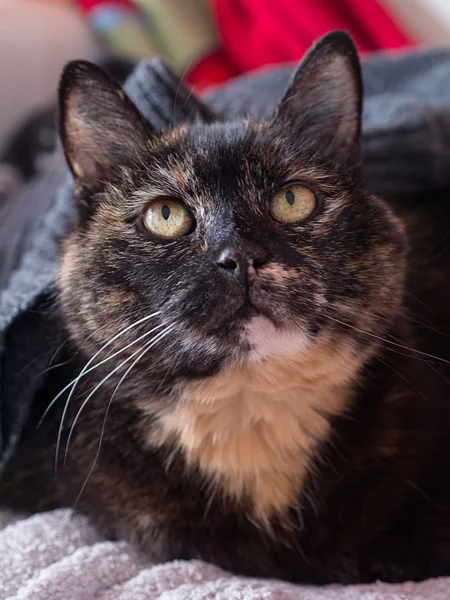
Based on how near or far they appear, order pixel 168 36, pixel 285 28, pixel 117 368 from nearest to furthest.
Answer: pixel 117 368
pixel 285 28
pixel 168 36

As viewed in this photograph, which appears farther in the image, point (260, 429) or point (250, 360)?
point (260, 429)

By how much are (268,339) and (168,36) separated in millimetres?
1654

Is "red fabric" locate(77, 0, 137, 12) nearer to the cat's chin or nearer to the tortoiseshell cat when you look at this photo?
the tortoiseshell cat

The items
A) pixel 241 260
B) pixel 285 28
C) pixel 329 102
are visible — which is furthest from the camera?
pixel 285 28

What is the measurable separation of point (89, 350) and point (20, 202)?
34.0 inches

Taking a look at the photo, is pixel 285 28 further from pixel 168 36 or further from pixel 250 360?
pixel 250 360

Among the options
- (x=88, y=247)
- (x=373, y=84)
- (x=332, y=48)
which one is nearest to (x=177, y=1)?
(x=373, y=84)

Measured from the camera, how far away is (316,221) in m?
0.81

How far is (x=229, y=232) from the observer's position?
2.40ft

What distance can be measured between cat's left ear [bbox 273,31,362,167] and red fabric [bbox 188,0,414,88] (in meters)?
1.04

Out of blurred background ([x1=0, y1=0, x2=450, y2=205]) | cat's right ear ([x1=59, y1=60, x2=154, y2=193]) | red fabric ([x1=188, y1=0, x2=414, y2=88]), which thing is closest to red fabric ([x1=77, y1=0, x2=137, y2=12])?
blurred background ([x1=0, y1=0, x2=450, y2=205])

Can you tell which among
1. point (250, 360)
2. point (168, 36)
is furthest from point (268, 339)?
point (168, 36)

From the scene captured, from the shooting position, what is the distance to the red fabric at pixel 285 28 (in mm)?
1899

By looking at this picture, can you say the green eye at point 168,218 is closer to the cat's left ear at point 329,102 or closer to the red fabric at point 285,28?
the cat's left ear at point 329,102
